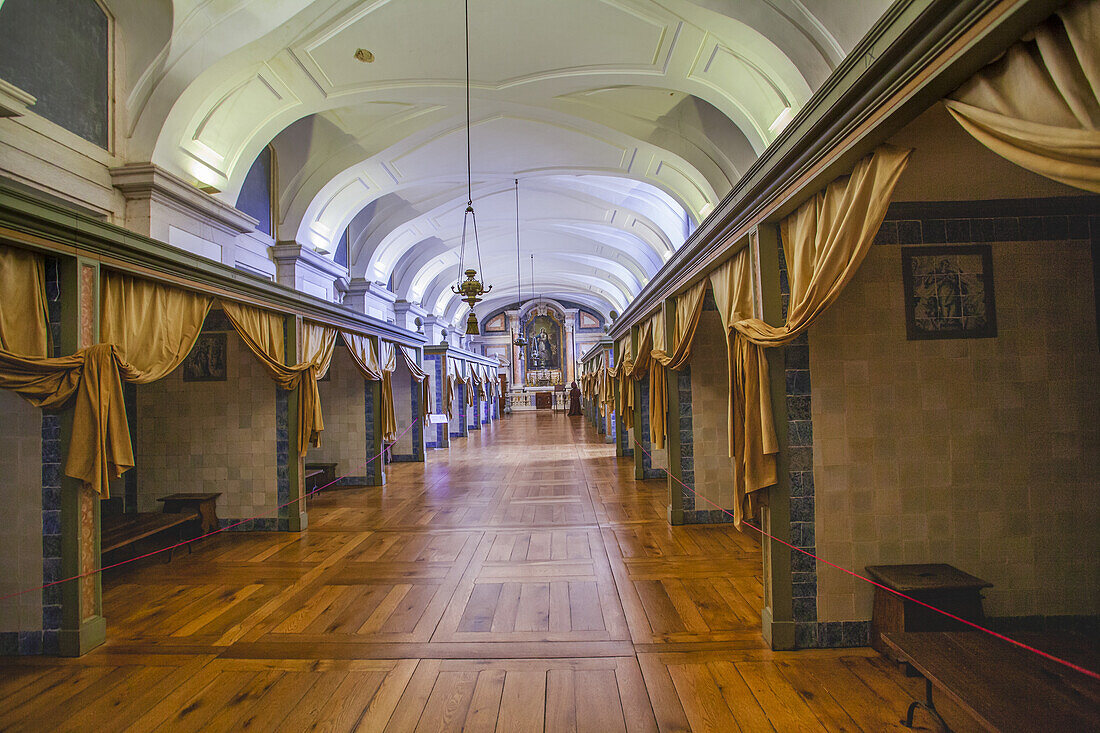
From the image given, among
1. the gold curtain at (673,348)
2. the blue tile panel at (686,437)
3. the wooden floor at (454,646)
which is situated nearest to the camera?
the wooden floor at (454,646)

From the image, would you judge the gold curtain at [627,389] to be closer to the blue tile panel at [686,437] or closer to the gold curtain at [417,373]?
the blue tile panel at [686,437]

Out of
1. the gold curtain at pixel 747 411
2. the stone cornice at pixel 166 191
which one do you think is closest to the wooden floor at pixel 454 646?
the gold curtain at pixel 747 411

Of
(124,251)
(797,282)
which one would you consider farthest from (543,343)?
(797,282)

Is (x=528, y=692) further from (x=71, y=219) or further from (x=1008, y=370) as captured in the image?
(x=71, y=219)

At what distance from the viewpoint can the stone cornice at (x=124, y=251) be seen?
9.20 feet

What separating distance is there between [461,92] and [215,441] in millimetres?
5447

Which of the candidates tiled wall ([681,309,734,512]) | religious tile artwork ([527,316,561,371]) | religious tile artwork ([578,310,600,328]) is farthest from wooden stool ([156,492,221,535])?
religious tile artwork ([578,310,600,328])

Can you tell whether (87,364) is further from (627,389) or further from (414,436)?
(414,436)

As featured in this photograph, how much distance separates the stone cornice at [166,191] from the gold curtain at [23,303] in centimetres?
360

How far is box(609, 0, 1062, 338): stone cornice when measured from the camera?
5.07 ft

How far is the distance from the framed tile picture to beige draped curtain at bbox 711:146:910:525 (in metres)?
0.71

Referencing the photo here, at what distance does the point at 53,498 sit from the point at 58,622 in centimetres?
68

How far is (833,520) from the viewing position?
2.95 metres

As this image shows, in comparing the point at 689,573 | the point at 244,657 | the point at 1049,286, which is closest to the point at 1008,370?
the point at 1049,286
